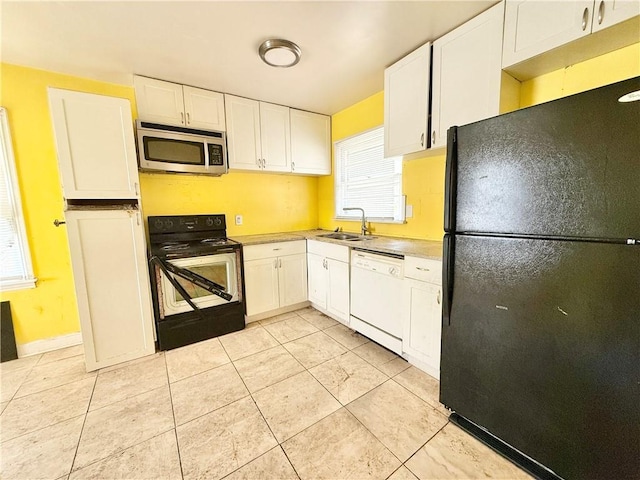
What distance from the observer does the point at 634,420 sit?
0.92 m

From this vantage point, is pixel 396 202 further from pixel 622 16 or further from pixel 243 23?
pixel 243 23

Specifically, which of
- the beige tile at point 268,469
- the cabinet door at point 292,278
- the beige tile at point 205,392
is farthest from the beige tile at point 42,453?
the cabinet door at point 292,278

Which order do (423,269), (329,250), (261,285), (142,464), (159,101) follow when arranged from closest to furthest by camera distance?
1. (142,464)
2. (423,269)
3. (159,101)
4. (329,250)
5. (261,285)

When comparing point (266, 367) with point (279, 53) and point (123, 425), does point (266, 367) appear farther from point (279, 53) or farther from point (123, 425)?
point (279, 53)

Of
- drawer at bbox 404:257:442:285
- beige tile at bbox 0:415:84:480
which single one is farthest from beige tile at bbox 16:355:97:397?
drawer at bbox 404:257:442:285

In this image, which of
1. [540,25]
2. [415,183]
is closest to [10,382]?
[415,183]

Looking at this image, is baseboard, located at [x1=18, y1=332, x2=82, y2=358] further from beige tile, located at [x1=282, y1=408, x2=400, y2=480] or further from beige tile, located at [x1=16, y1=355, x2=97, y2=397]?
beige tile, located at [x1=282, y1=408, x2=400, y2=480]

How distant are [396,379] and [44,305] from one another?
3.11m

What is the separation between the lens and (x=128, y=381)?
192cm

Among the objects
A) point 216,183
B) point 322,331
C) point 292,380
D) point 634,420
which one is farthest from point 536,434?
point 216,183

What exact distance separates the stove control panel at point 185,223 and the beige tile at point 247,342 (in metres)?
1.18

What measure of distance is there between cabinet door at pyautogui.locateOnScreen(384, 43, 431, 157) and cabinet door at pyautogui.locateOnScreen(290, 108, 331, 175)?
1.21 m

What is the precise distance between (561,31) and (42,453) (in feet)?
11.4

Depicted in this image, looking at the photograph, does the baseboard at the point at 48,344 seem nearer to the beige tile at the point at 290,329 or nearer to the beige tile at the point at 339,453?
the beige tile at the point at 290,329
